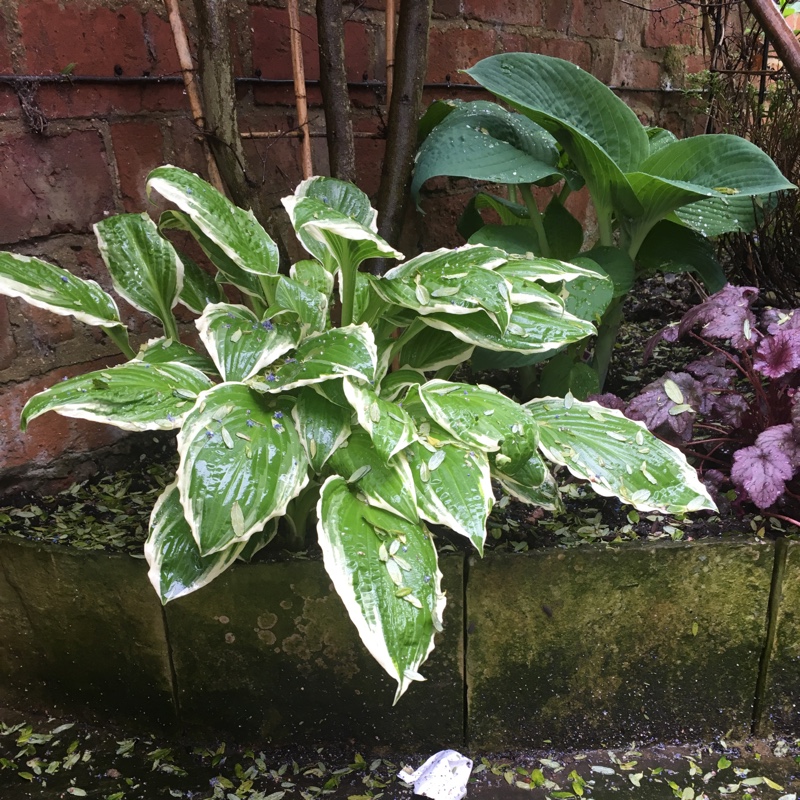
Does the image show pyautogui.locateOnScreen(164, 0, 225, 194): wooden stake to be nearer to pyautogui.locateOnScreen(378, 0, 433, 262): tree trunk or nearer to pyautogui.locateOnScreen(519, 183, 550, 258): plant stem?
pyautogui.locateOnScreen(378, 0, 433, 262): tree trunk

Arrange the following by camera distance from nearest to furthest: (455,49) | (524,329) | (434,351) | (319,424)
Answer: (319,424), (524,329), (434,351), (455,49)

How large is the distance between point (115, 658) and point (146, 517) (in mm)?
236

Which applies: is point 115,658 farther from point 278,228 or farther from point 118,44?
point 118,44

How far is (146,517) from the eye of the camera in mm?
1194

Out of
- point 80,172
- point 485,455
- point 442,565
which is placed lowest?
point 442,565

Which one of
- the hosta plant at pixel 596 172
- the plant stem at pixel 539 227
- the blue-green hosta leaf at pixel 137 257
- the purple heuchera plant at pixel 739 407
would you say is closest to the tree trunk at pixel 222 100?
the blue-green hosta leaf at pixel 137 257

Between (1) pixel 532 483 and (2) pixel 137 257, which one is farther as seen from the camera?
(2) pixel 137 257

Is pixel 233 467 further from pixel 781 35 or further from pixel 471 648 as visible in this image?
pixel 781 35

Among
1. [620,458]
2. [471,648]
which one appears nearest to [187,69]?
[620,458]

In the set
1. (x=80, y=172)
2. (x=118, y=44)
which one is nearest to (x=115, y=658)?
(x=80, y=172)

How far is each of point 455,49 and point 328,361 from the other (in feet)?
4.24

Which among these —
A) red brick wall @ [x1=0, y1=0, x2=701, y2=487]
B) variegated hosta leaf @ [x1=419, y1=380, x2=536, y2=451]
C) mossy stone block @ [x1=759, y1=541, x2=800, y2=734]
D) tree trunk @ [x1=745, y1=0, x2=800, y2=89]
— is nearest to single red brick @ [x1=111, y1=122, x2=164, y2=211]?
red brick wall @ [x1=0, y1=0, x2=701, y2=487]

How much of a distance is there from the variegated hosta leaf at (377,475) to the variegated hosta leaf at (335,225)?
0.88 ft

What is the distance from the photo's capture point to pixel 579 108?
1.28m
